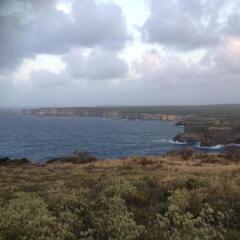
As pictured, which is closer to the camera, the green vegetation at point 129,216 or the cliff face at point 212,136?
the green vegetation at point 129,216

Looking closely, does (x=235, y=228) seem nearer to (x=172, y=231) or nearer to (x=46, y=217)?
(x=172, y=231)

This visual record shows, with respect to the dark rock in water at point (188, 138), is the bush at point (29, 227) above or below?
above

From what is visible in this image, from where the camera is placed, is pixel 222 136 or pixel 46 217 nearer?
pixel 46 217

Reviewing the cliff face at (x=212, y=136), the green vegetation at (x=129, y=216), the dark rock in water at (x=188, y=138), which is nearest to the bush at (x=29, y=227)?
the green vegetation at (x=129, y=216)

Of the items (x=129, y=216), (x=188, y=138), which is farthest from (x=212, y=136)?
(x=129, y=216)

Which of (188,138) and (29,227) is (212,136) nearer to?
(188,138)

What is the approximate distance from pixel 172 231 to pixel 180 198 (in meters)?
2.84

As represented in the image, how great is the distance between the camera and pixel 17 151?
102250 millimetres

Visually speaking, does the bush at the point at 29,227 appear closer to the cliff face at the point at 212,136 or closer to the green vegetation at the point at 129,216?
the green vegetation at the point at 129,216

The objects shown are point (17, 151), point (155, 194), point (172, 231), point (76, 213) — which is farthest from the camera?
point (17, 151)

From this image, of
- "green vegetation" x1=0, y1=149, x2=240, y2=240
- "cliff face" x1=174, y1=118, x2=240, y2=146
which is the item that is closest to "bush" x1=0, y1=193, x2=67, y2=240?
"green vegetation" x1=0, y1=149, x2=240, y2=240

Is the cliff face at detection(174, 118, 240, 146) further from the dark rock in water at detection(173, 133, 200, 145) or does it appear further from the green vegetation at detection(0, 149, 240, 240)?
the green vegetation at detection(0, 149, 240, 240)

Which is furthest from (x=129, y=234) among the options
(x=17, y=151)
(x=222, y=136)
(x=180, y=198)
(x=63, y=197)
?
(x=222, y=136)

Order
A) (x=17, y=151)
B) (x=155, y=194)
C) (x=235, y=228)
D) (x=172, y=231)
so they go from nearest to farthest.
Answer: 1. (x=172, y=231)
2. (x=235, y=228)
3. (x=155, y=194)
4. (x=17, y=151)
